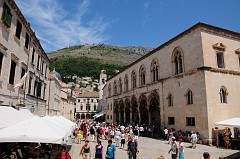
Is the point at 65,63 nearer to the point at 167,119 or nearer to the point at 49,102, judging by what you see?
the point at 49,102

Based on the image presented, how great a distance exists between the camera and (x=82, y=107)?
96.4 meters

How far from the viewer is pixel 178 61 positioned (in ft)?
73.3

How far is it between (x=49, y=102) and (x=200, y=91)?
24225mm

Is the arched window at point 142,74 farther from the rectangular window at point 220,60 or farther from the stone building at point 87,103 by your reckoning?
the stone building at point 87,103

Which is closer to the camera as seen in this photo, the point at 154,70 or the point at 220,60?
the point at 220,60

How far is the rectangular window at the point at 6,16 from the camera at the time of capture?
43.0 ft

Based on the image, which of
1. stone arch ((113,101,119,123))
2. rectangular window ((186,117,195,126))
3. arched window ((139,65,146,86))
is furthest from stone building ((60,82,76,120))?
rectangular window ((186,117,195,126))

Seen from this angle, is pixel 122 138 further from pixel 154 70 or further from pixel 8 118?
pixel 154 70

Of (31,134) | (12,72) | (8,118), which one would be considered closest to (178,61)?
(12,72)

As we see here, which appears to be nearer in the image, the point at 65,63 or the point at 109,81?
the point at 109,81

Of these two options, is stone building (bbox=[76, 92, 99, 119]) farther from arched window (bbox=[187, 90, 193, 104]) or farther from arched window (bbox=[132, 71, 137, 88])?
arched window (bbox=[187, 90, 193, 104])

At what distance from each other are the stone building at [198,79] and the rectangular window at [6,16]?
16544mm

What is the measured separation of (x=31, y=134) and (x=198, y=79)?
631 inches

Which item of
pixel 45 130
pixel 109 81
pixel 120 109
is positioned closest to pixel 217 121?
pixel 45 130
